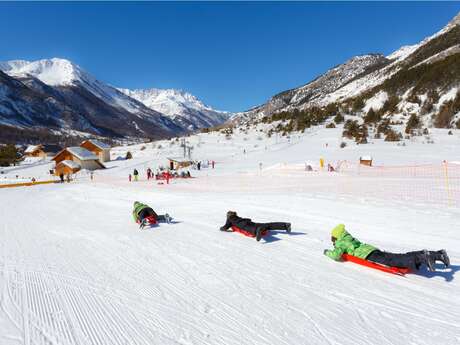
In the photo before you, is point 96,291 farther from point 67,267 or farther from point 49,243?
point 49,243

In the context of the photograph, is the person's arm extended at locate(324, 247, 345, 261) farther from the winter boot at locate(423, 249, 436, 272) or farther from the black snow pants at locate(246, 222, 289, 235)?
the black snow pants at locate(246, 222, 289, 235)

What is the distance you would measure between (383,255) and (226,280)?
2490mm

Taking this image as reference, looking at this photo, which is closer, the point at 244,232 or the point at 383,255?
the point at 383,255

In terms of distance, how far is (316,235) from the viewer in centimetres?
769

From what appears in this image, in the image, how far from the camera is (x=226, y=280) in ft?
16.8

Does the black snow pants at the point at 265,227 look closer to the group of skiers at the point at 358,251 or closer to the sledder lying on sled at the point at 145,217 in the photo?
the group of skiers at the point at 358,251

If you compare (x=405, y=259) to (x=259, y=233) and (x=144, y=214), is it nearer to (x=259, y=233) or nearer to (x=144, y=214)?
(x=259, y=233)

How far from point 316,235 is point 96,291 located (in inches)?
192

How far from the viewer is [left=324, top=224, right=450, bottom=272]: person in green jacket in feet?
15.7

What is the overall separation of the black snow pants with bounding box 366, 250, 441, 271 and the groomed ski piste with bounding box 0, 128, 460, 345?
0.19 m

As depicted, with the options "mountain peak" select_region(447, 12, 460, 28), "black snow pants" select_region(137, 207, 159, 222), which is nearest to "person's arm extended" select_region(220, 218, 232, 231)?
"black snow pants" select_region(137, 207, 159, 222)

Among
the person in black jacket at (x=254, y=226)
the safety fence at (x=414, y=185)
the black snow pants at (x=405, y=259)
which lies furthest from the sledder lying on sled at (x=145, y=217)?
the safety fence at (x=414, y=185)

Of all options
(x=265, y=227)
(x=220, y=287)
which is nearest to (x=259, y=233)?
(x=265, y=227)

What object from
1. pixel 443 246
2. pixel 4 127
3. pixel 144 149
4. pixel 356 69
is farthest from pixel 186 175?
pixel 4 127
